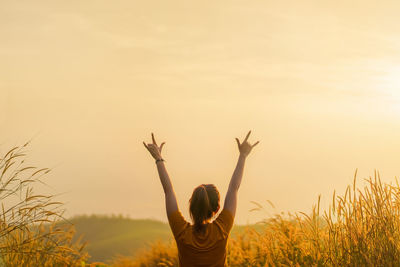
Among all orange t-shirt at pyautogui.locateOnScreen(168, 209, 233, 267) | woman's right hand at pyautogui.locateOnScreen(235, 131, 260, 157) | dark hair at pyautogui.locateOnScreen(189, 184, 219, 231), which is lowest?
orange t-shirt at pyautogui.locateOnScreen(168, 209, 233, 267)

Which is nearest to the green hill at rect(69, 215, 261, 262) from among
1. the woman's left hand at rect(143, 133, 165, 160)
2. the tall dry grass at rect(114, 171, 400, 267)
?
the tall dry grass at rect(114, 171, 400, 267)

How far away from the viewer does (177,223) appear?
3799mm

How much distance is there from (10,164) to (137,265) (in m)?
3.61

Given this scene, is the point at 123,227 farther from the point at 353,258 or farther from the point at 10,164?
the point at 353,258

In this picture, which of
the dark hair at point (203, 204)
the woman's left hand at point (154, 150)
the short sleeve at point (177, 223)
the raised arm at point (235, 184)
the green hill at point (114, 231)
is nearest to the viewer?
the dark hair at point (203, 204)

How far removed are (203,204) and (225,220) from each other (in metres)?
0.30

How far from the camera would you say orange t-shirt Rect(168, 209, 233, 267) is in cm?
373

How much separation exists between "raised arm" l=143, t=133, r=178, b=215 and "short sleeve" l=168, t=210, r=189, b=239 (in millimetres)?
34

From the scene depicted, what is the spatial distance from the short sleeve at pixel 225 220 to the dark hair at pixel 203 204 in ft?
0.33

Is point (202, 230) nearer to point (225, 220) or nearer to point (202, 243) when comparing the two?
point (202, 243)

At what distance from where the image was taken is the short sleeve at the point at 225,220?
380 cm

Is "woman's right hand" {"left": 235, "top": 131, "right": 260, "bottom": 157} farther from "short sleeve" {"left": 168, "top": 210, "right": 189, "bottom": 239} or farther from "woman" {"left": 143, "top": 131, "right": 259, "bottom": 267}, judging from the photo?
"short sleeve" {"left": 168, "top": 210, "right": 189, "bottom": 239}

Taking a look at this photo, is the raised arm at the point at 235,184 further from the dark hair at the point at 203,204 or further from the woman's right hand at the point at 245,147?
the dark hair at the point at 203,204

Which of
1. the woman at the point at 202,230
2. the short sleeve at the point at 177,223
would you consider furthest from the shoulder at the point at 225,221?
the short sleeve at the point at 177,223
